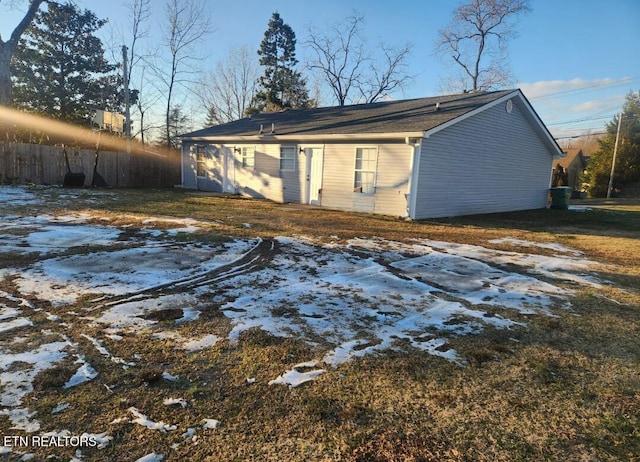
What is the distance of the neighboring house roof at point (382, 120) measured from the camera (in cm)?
1129

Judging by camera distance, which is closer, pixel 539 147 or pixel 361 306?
pixel 361 306

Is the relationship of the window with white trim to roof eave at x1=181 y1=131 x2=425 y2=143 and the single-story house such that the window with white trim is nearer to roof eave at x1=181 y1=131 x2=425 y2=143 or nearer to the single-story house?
the single-story house

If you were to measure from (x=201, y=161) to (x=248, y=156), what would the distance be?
3611 millimetres

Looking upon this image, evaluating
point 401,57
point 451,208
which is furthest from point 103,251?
point 401,57

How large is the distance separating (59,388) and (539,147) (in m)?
18.0

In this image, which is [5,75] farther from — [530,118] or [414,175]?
[530,118]

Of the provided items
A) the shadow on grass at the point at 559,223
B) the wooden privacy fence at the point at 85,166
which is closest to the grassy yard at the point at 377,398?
the shadow on grass at the point at 559,223

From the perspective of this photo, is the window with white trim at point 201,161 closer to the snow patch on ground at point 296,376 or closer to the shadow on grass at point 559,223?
the shadow on grass at point 559,223

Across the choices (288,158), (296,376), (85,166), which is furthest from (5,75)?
(296,376)

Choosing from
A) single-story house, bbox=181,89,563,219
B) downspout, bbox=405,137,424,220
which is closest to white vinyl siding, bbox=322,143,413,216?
single-story house, bbox=181,89,563,219

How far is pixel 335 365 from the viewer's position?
2811 mm

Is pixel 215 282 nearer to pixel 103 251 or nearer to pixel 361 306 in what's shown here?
pixel 361 306

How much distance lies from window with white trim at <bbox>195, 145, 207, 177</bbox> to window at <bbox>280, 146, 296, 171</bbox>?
529 centimetres

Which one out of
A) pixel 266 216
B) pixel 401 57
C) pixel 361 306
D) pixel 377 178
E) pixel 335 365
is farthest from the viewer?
pixel 401 57
